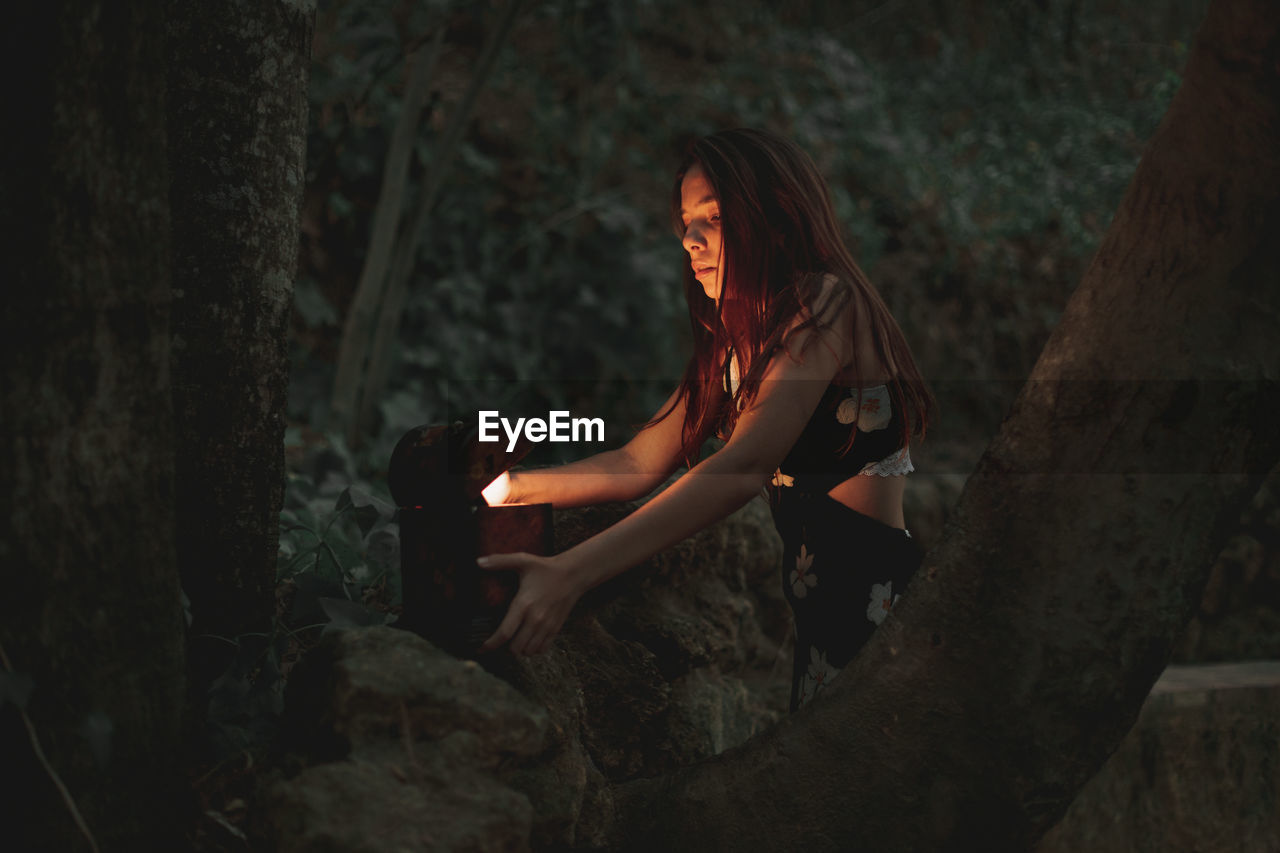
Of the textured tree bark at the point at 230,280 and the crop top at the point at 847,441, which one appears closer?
the textured tree bark at the point at 230,280

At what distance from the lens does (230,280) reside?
1777mm

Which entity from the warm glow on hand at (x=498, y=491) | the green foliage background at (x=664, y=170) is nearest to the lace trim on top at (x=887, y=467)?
the warm glow on hand at (x=498, y=491)

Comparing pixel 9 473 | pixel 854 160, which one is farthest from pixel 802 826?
pixel 854 160

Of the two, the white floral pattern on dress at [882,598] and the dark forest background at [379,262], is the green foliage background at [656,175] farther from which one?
the white floral pattern on dress at [882,598]

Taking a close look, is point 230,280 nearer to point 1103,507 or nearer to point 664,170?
point 1103,507

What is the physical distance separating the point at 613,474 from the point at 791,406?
1.90 ft

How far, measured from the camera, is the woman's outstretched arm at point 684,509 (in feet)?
5.20

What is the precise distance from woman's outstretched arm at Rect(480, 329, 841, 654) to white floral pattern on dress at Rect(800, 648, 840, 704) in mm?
562

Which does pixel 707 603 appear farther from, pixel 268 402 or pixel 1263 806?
pixel 1263 806

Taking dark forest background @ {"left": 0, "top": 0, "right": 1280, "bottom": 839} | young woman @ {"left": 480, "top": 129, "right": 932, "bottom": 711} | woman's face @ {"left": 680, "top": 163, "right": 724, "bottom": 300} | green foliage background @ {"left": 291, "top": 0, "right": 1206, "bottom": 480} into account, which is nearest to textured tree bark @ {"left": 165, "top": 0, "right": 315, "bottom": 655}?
dark forest background @ {"left": 0, "top": 0, "right": 1280, "bottom": 839}

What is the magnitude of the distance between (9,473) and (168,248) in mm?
368

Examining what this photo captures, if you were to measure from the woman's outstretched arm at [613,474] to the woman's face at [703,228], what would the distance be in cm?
32

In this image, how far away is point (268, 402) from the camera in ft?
6.06

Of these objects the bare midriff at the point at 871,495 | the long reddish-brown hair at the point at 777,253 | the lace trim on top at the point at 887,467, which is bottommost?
the bare midriff at the point at 871,495
